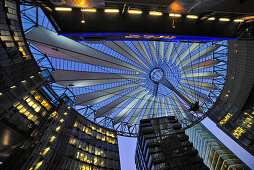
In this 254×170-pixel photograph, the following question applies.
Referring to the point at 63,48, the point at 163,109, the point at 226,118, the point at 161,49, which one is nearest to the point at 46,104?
the point at 63,48

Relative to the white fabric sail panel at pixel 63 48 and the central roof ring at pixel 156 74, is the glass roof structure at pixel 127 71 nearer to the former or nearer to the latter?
the white fabric sail panel at pixel 63 48

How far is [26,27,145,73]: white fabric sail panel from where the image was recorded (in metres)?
15.1

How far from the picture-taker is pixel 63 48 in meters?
16.4

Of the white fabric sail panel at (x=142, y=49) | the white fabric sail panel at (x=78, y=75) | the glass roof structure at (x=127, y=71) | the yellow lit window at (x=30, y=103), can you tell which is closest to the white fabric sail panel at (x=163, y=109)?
the glass roof structure at (x=127, y=71)

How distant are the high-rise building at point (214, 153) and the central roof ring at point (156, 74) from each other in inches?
2098

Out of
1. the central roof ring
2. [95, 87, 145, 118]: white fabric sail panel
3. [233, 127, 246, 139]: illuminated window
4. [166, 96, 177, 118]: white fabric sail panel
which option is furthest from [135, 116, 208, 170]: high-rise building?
the central roof ring

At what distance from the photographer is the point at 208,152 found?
64.0 metres

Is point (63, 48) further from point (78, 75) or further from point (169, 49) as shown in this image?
point (169, 49)

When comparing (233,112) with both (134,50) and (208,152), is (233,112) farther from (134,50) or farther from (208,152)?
(208,152)

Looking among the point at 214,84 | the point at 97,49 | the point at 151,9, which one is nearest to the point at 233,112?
the point at 214,84

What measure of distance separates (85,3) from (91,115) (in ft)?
109

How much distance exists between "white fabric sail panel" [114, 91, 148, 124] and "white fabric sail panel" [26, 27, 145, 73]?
48.1ft

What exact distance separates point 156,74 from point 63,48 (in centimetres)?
2732

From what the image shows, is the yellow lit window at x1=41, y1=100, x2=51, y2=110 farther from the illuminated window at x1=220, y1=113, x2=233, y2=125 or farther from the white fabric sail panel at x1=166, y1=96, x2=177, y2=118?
the illuminated window at x1=220, y1=113, x2=233, y2=125
